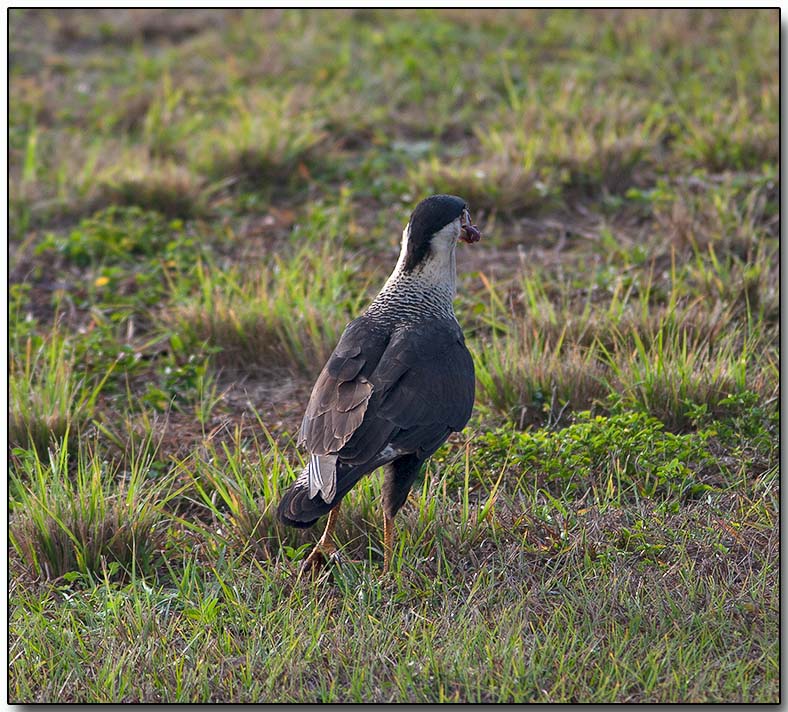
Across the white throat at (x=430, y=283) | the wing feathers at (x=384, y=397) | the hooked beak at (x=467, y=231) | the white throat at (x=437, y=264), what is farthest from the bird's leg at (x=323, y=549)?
the hooked beak at (x=467, y=231)

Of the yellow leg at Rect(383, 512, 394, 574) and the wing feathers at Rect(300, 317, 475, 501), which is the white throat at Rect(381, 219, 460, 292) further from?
the yellow leg at Rect(383, 512, 394, 574)

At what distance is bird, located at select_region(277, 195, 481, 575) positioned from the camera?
11.7 ft

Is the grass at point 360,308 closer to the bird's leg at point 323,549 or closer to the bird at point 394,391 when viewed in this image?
the bird's leg at point 323,549

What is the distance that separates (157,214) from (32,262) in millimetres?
824

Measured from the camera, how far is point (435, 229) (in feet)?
13.6

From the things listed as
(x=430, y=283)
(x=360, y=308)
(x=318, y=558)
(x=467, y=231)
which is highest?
(x=467, y=231)

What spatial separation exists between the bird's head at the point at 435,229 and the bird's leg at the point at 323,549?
40.6 inches

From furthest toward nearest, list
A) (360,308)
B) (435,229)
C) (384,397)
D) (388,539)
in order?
1. (360,308)
2. (435,229)
3. (388,539)
4. (384,397)

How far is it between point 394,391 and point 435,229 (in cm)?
73

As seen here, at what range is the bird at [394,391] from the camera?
3562 millimetres

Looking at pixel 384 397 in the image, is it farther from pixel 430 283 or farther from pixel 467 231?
pixel 467 231

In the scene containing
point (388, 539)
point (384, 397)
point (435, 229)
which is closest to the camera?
point (384, 397)

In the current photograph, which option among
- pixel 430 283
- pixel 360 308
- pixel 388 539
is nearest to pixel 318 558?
pixel 388 539

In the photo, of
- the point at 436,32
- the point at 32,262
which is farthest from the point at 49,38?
the point at 32,262
